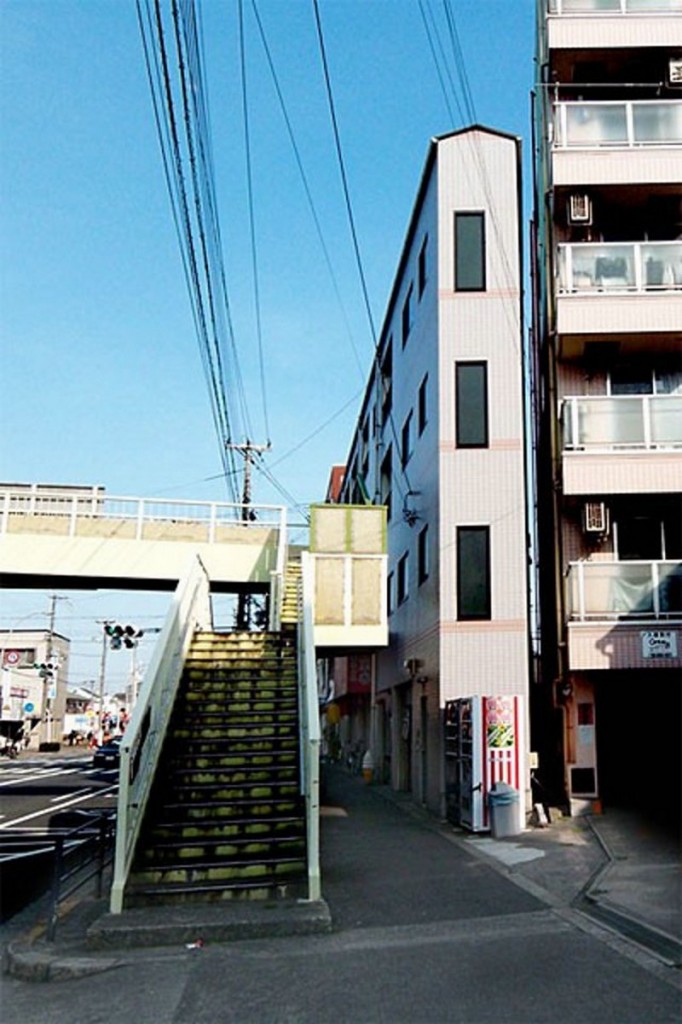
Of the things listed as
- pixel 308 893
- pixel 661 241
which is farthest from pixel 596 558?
pixel 308 893

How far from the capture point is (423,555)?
1830cm

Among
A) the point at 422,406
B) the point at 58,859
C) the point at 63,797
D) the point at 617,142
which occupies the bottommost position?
the point at 63,797

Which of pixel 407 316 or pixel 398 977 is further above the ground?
pixel 407 316

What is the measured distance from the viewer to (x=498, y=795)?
1255cm

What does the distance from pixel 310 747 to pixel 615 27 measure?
14576 millimetres

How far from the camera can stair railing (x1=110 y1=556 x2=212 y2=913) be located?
7.88 m

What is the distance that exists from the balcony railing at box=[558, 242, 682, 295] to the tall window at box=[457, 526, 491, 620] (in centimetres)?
446

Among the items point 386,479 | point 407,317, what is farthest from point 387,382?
point 407,317

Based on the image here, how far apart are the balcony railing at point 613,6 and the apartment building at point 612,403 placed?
32 mm

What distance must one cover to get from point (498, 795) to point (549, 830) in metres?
1.01

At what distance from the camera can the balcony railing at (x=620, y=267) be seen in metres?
15.1

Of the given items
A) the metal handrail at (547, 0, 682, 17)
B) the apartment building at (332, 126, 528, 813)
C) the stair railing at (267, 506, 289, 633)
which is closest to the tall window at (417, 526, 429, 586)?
the apartment building at (332, 126, 528, 813)

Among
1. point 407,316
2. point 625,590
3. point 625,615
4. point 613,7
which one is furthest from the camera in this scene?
point 407,316

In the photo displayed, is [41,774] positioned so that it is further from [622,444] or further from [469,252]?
[622,444]
